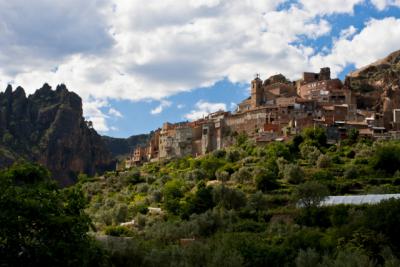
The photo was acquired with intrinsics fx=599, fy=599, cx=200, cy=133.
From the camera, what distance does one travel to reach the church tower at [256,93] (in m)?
91.8

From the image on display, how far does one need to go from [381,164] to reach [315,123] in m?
16.1

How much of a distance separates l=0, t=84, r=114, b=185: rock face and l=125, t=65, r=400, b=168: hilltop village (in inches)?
1644

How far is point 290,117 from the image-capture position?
79688 millimetres

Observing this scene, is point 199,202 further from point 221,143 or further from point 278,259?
point 221,143

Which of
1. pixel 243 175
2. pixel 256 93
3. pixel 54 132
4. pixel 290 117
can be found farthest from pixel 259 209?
pixel 54 132

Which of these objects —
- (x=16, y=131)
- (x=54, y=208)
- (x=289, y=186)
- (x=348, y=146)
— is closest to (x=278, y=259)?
(x=54, y=208)

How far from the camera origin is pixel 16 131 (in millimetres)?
137750

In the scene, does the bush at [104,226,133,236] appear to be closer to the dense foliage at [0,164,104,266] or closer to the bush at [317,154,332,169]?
the bush at [317,154,332,169]

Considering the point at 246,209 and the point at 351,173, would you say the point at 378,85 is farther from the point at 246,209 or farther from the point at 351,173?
the point at 246,209

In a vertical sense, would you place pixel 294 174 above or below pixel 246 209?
above

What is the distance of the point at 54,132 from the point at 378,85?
7799 cm

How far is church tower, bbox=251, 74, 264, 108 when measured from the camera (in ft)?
301

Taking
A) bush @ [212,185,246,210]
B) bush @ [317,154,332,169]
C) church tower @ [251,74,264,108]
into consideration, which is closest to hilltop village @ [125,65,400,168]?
church tower @ [251,74,264,108]

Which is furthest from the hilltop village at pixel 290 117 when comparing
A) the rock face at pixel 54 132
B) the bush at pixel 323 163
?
the rock face at pixel 54 132
